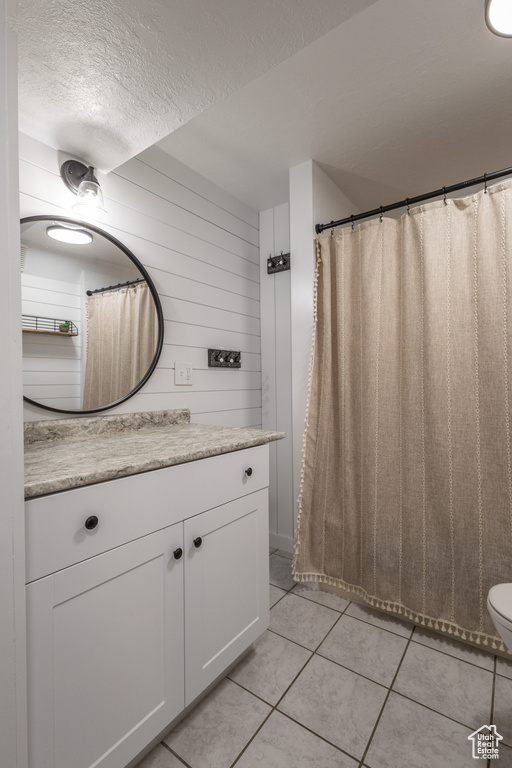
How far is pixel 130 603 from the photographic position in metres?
0.89

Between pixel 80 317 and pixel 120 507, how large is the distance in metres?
0.85

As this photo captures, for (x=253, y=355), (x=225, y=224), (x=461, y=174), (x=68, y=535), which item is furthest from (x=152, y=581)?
(x=461, y=174)

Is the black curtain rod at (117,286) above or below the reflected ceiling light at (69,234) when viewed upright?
below

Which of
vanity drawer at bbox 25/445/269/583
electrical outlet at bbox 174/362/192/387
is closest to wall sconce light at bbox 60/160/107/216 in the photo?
electrical outlet at bbox 174/362/192/387

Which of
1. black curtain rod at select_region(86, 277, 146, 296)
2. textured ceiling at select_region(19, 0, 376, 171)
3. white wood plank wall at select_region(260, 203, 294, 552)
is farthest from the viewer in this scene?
white wood plank wall at select_region(260, 203, 294, 552)

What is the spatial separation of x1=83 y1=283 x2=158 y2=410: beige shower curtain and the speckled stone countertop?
127 millimetres

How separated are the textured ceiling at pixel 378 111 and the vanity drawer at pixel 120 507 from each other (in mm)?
1559

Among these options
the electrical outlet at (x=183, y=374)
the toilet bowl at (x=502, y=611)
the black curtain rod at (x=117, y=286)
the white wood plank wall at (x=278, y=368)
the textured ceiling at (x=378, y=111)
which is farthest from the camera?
the white wood plank wall at (x=278, y=368)

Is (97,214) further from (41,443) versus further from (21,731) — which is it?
(21,731)

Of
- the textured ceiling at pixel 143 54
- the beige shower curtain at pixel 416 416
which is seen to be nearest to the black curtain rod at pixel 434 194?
the beige shower curtain at pixel 416 416

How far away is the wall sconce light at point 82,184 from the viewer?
1302mm

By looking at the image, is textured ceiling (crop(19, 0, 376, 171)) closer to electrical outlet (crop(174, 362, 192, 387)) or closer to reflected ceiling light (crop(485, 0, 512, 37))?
reflected ceiling light (crop(485, 0, 512, 37))

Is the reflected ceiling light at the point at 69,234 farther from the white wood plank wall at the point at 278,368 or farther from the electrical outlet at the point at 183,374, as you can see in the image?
the white wood plank wall at the point at 278,368

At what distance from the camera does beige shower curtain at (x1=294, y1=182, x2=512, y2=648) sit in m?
1.36
